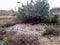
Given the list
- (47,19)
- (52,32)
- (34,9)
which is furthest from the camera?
(34,9)

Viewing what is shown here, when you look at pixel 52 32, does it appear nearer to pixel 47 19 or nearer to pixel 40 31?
pixel 40 31

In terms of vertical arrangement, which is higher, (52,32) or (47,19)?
(47,19)

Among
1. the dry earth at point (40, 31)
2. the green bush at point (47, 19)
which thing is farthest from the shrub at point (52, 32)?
the green bush at point (47, 19)

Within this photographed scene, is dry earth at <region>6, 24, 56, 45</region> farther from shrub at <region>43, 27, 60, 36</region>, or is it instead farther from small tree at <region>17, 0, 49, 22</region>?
small tree at <region>17, 0, 49, 22</region>

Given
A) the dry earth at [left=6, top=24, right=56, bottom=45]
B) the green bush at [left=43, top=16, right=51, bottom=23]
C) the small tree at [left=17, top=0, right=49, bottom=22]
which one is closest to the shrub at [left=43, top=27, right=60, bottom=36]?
the dry earth at [left=6, top=24, right=56, bottom=45]

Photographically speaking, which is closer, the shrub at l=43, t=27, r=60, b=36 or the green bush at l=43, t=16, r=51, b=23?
the shrub at l=43, t=27, r=60, b=36

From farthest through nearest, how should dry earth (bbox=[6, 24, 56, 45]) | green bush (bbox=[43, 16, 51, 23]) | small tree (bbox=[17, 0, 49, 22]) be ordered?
small tree (bbox=[17, 0, 49, 22]), green bush (bbox=[43, 16, 51, 23]), dry earth (bbox=[6, 24, 56, 45])

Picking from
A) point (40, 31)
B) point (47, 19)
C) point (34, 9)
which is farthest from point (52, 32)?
point (34, 9)

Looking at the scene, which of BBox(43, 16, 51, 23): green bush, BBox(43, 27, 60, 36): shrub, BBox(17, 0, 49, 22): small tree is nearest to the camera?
BBox(43, 27, 60, 36): shrub

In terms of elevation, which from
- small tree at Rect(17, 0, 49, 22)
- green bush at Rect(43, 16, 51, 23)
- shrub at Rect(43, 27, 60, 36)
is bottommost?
shrub at Rect(43, 27, 60, 36)

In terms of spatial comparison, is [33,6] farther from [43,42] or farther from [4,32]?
[43,42]

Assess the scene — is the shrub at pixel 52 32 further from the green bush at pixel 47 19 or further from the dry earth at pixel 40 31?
the green bush at pixel 47 19

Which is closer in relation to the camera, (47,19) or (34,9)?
(47,19)

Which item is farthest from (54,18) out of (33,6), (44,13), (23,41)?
(23,41)
